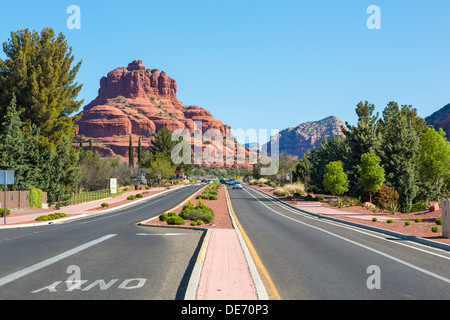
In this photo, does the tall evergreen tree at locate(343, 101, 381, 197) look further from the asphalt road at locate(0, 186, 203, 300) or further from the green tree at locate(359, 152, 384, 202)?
the asphalt road at locate(0, 186, 203, 300)

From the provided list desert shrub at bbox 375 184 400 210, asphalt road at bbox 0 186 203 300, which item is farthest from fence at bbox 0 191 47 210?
desert shrub at bbox 375 184 400 210

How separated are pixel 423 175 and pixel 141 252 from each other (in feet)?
115

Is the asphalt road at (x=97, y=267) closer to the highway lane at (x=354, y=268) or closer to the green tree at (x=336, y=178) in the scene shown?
the highway lane at (x=354, y=268)

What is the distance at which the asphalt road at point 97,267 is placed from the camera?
6.39 metres

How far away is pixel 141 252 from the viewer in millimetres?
10852

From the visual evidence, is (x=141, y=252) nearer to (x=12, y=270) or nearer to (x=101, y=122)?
(x=12, y=270)

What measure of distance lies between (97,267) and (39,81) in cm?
3645

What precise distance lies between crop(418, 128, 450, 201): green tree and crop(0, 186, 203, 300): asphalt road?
3043 centimetres

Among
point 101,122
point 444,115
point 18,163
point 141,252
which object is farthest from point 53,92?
point 101,122

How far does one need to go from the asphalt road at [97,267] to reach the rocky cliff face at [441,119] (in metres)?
134

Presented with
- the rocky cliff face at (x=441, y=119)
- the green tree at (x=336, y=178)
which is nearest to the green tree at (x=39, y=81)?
the green tree at (x=336, y=178)

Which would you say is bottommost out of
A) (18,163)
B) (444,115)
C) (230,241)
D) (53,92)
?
(230,241)

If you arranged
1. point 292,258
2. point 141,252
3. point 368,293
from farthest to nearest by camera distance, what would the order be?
point 141,252 < point 292,258 < point 368,293

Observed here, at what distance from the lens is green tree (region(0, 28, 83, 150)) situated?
37969mm
